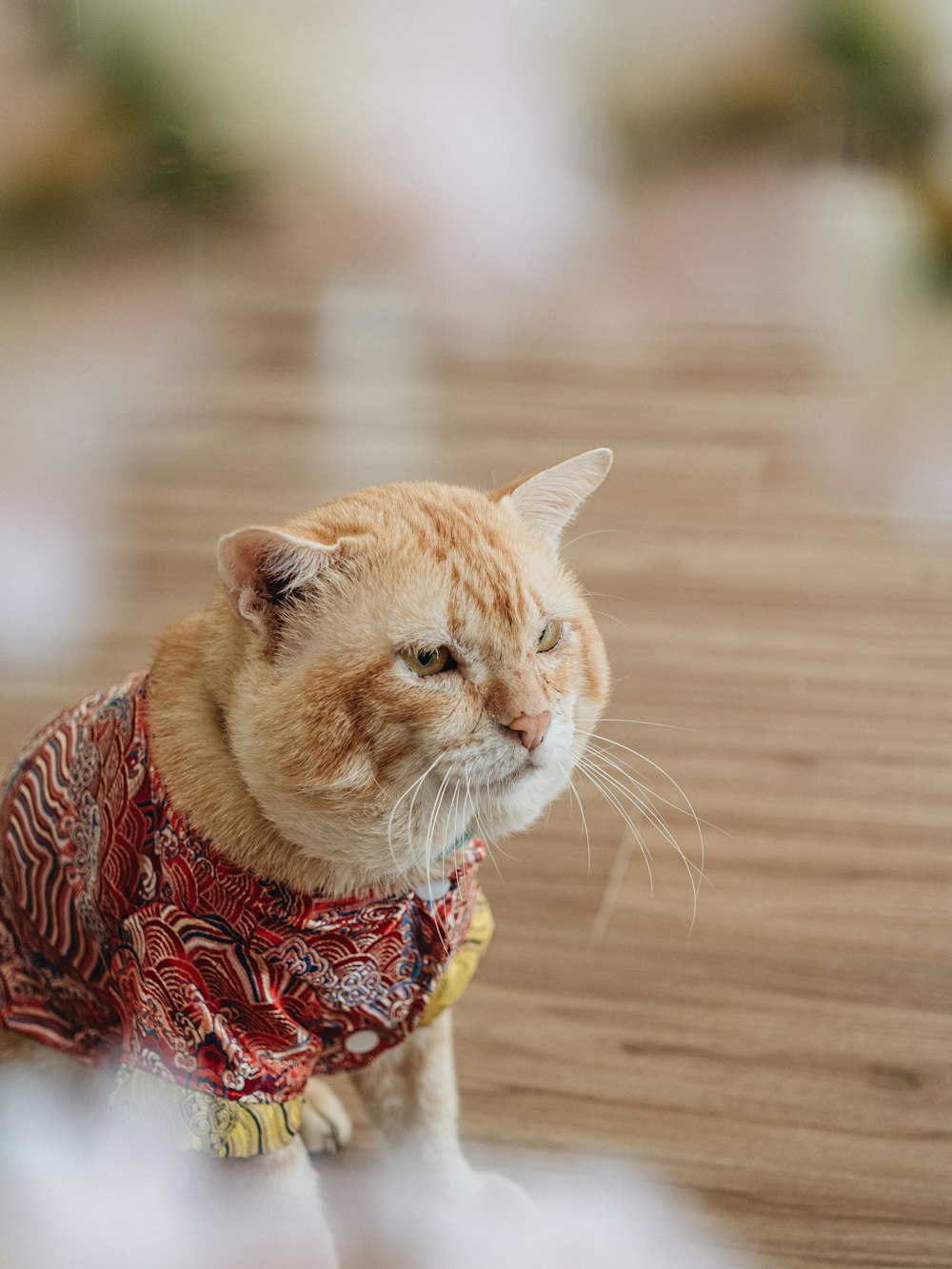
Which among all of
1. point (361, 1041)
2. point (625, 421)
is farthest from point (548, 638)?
point (625, 421)

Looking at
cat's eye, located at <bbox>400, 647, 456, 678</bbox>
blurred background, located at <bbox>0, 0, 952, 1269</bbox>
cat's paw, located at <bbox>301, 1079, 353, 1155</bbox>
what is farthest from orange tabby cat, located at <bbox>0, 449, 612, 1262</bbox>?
blurred background, located at <bbox>0, 0, 952, 1269</bbox>

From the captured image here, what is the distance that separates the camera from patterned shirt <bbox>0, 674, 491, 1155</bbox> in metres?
0.87

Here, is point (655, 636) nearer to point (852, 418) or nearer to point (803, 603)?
point (803, 603)

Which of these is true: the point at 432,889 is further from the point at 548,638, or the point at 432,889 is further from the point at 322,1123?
the point at 322,1123

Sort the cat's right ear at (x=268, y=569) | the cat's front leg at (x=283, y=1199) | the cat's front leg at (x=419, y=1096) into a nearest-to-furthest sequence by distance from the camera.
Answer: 1. the cat's right ear at (x=268, y=569)
2. the cat's front leg at (x=283, y=1199)
3. the cat's front leg at (x=419, y=1096)

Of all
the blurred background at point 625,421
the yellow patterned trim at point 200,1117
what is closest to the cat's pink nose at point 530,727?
the yellow patterned trim at point 200,1117

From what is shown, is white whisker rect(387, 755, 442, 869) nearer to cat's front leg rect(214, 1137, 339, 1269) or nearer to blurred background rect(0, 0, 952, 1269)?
cat's front leg rect(214, 1137, 339, 1269)

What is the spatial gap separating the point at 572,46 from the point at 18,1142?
11.6 feet

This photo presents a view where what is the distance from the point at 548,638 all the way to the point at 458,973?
253mm

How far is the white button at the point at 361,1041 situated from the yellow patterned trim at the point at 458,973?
0.04m

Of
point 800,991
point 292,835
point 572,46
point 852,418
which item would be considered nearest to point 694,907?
point 800,991

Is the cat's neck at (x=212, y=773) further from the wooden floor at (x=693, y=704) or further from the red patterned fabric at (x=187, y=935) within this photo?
the wooden floor at (x=693, y=704)

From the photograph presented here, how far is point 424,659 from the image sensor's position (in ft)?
2.71

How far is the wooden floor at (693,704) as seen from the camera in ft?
3.75
